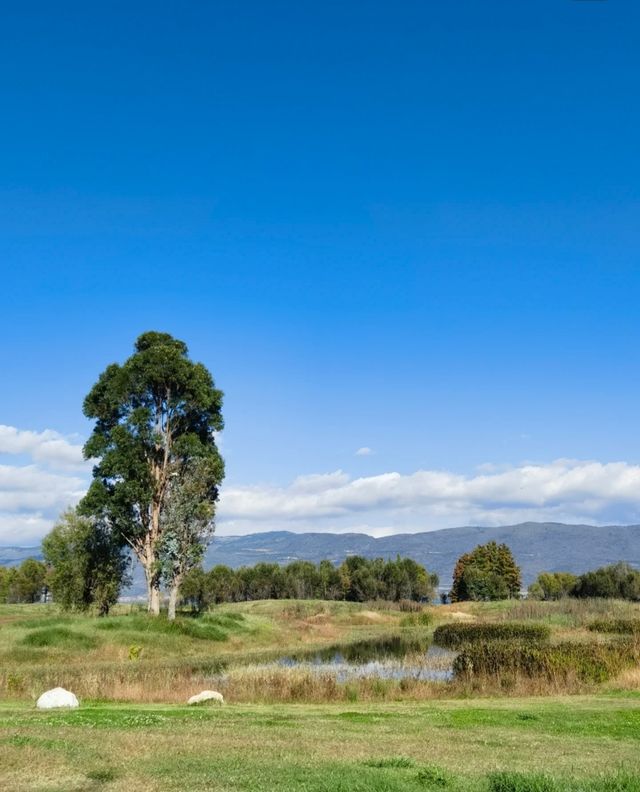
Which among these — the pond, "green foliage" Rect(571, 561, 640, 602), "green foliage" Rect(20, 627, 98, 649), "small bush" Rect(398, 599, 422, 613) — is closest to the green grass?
the pond

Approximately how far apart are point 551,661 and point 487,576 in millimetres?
100945

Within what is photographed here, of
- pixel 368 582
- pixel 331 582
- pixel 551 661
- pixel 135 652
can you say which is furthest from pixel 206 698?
pixel 331 582

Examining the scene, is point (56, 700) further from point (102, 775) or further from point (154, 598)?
point (154, 598)

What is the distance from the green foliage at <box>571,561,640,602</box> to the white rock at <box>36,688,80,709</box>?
112m

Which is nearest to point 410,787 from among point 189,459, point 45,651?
point 45,651

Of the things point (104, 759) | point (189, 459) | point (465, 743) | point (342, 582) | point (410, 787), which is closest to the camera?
point (410, 787)

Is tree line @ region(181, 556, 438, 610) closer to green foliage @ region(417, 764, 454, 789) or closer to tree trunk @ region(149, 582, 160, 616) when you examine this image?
tree trunk @ region(149, 582, 160, 616)

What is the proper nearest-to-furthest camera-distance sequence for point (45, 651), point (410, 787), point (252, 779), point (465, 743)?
point (410, 787) < point (252, 779) < point (465, 743) < point (45, 651)

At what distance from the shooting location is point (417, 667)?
3422 cm

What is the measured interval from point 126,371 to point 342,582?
8980 centimetres

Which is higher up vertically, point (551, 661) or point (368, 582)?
point (551, 661)

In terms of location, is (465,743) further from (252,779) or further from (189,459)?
(189,459)

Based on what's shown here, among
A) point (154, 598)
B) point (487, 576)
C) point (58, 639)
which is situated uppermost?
point (154, 598)

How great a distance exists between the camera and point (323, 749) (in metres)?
13.1
